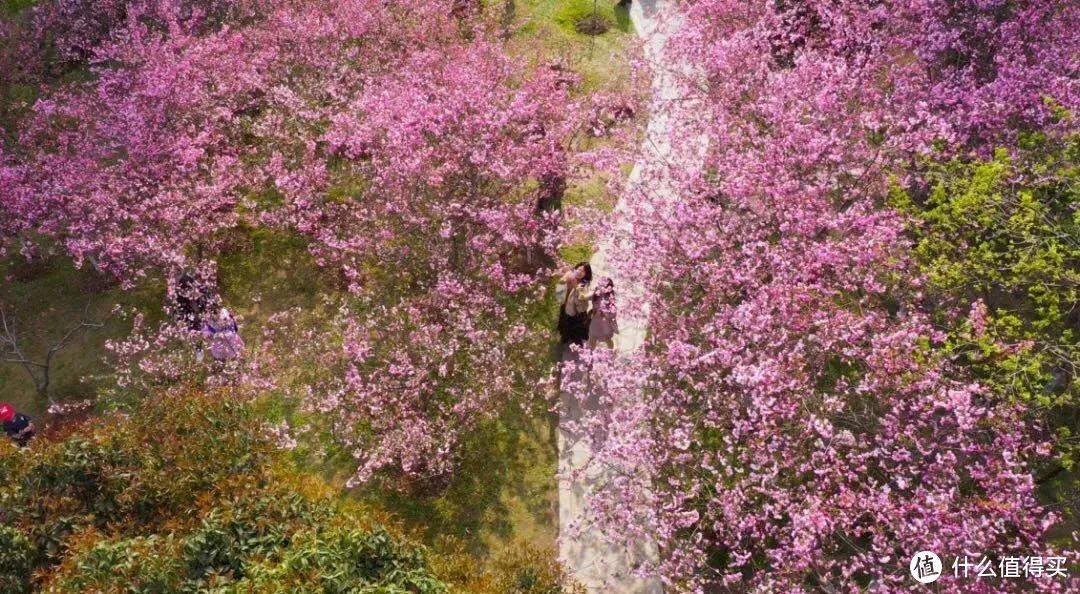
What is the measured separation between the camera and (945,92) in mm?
12852

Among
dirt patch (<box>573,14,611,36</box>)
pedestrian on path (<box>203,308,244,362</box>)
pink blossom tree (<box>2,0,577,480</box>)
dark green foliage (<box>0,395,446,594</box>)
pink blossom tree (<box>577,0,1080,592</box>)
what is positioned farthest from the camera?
dirt patch (<box>573,14,611,36</box>)

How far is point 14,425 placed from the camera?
40.5 ft

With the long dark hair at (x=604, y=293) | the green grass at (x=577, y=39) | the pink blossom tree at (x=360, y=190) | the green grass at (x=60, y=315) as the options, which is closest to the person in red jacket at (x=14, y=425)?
the green grass at (x=60, y=315)

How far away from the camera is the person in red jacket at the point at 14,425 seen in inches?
481

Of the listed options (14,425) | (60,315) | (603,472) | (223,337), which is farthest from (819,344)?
(60,315)

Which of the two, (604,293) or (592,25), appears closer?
(604,293)

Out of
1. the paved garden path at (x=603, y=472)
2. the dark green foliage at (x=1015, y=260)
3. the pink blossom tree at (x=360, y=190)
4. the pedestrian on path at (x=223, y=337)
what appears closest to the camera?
the dark green foliage at (x=1015, y=260)

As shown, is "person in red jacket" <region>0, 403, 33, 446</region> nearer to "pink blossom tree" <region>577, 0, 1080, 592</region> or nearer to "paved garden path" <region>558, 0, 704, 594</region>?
"paved garden path" <region>558, 0, 704, 594</region>

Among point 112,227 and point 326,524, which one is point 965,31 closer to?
point 326,524

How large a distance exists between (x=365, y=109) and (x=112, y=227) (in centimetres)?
652

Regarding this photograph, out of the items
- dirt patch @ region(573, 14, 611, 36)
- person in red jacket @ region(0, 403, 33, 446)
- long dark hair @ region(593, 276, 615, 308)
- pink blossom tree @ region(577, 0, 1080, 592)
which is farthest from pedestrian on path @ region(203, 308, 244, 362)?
dirt patch @ region(573, 14, 611, 36)

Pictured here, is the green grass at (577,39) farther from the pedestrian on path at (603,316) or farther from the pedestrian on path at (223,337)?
Answer: the pedestrian on path at (223,337)

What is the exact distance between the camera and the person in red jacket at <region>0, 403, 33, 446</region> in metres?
12.2

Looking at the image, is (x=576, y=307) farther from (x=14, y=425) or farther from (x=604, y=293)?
(x=14, y=425)
